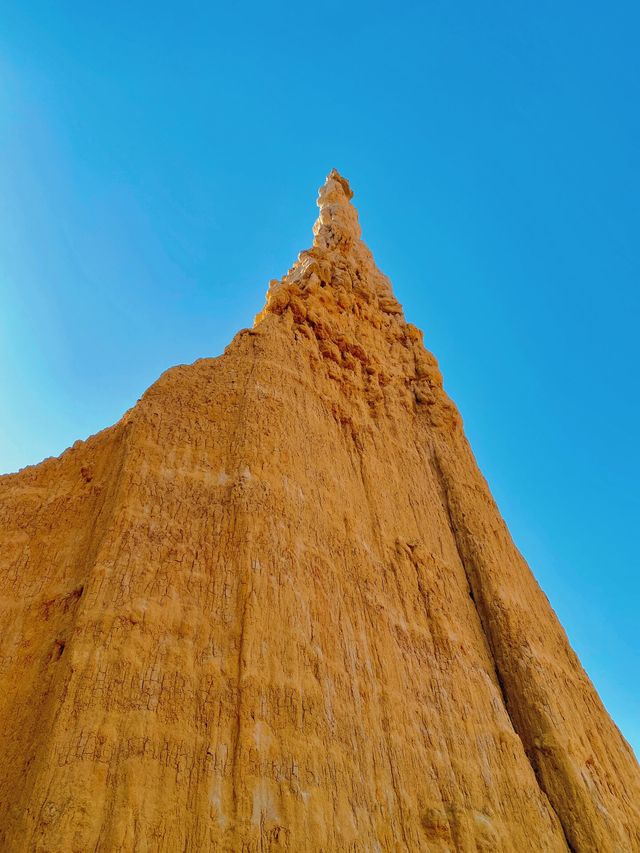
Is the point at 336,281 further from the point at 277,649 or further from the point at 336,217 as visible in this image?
the point at 277,649

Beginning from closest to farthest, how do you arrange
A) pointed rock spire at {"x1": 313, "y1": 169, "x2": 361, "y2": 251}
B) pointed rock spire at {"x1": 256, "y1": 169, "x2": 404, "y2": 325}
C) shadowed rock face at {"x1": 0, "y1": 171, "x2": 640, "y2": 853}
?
1. shadowed rock face at {"x1": 0, "y1": 171, "x2": 640, "y2": 853}
2. pointed rock spire at {"x1": 256, "y1": 169, "x2": 404, "y2": 325}
3. pointed rock spire at {"x1": 313, "y1": 169, "x2": 361, "y2": 251}

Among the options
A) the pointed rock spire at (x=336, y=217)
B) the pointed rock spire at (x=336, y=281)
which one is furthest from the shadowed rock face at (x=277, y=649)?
the pointed rock spire at (x=336, y=217)

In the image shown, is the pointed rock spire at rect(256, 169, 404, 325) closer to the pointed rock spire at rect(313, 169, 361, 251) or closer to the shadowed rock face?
the pointed rock spire at rect(313, 169, 361, 251)

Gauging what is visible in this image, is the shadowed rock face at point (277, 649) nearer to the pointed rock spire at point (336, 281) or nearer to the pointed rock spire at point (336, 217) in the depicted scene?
the pointed rock spire at point (336, 281)

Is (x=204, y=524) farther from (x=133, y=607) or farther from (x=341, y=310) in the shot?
(x=341, y=310)

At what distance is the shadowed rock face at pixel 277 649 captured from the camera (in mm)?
7395

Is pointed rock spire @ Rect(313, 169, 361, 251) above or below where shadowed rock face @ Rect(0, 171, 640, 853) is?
above

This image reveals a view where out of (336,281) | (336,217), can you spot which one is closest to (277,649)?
(336,281)

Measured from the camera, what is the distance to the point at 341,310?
64.2 feet

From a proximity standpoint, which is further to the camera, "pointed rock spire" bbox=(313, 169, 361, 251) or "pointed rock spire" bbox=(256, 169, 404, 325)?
"pointed rock spire" bbox=(313, 169, 361, 251)

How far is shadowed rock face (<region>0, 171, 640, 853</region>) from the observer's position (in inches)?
291

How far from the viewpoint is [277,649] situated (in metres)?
9.18

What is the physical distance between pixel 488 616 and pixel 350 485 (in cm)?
435

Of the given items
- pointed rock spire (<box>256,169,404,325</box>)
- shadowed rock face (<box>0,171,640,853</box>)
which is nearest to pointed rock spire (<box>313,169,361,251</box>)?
pointed rock spire (<box>256,169,404,325</box>)
